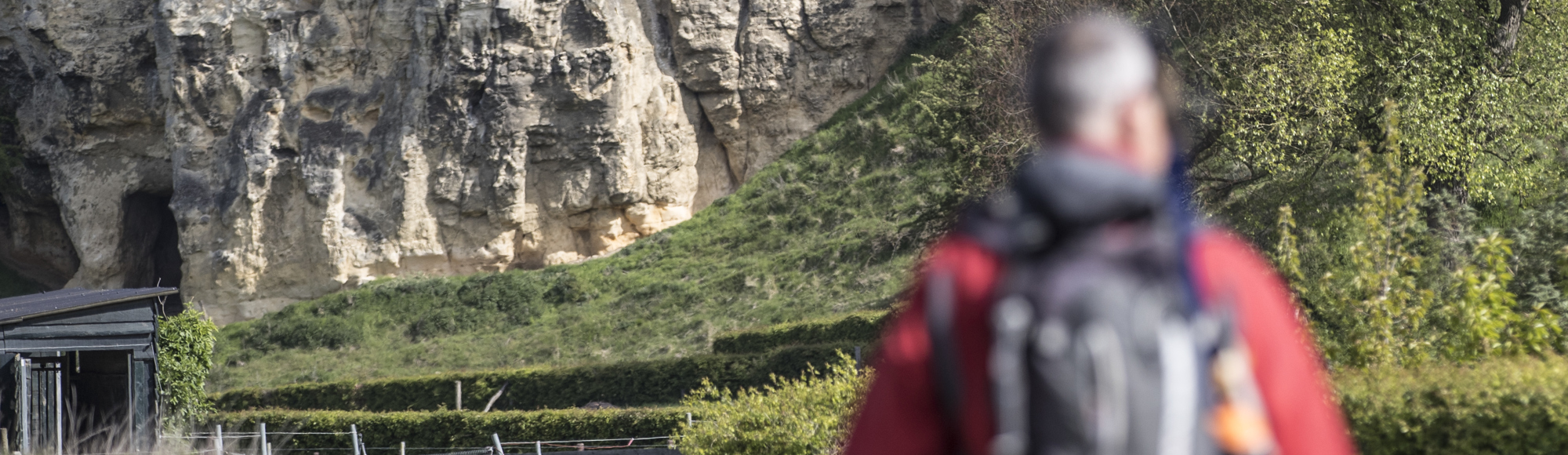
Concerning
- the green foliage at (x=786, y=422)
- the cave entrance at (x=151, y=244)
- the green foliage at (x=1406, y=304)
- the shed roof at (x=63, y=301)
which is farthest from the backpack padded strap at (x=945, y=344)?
the cave entrance at (x=151, y=244)

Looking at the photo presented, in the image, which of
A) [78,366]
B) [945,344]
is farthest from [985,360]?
[78,366]

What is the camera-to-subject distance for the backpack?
1.24 meters

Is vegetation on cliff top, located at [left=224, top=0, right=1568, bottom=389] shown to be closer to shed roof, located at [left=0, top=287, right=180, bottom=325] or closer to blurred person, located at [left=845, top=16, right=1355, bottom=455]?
blurred person, located at [left=845, top=16, right=1355, bottom=455]

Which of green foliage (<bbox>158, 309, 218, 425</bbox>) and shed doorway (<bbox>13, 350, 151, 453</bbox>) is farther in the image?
green foliage (<bbox>158, 309, 218, 425</bbox>)

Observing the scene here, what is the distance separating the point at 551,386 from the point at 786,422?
11950 mm

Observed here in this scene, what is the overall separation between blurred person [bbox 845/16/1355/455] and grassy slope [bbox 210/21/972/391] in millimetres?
20380

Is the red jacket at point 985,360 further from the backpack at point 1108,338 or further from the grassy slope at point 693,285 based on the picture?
the grassy slope at point 693,285

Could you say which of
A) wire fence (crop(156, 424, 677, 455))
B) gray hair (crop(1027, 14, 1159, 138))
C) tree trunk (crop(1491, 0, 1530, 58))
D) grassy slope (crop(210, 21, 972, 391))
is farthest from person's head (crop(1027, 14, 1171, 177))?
grassy slope (crop(210, 21, 972, 391))

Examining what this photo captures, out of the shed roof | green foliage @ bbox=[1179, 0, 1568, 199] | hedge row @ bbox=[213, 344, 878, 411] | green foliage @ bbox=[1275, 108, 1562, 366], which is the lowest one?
hedge row @ bbox=[213, 344, 878, 411]

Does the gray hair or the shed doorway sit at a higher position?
the gray hair

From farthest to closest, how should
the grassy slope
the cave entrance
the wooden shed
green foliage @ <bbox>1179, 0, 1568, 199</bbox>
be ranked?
the cave entrance < the grassy slope < the wooden shed < green foliage @ <bbox>1179, 0, 1568, 199</bbox>

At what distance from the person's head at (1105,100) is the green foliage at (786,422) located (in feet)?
21.3

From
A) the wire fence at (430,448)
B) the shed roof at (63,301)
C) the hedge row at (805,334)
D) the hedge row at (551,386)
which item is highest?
the shed roof at (63,301)

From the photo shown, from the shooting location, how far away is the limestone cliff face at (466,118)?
2958 centimetres
